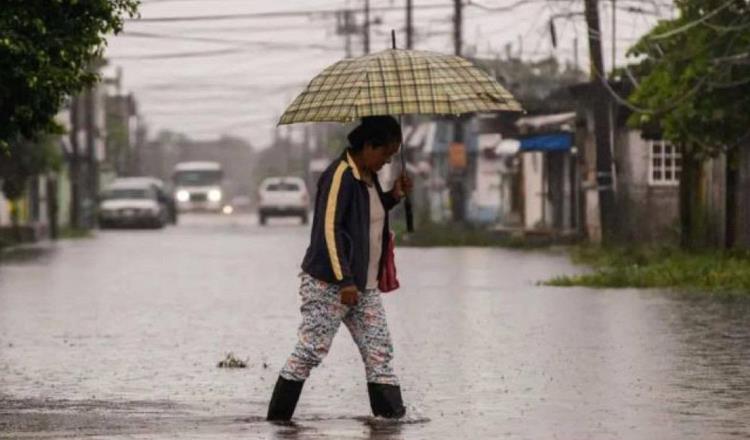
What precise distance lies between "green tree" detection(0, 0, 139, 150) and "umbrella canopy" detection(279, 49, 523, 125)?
495 centimetres

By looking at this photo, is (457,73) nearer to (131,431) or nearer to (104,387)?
(131,431)

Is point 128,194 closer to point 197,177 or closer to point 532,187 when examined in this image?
point 532,187

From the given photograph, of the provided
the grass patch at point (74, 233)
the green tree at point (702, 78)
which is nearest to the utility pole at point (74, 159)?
the grass patch at point (74, 233)

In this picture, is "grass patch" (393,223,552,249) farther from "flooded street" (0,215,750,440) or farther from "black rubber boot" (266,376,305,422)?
"black rubber boot" (266,376,305,422)

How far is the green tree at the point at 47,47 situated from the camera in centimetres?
1716

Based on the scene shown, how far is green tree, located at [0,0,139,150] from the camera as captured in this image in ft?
56.3

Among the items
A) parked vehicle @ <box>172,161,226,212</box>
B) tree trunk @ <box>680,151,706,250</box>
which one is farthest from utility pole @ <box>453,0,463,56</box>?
parked vehicle @ <box>172,161,226,212</box>

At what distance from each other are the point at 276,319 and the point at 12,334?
334cm

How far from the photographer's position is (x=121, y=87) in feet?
496

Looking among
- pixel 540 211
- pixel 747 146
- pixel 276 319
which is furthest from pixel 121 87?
pixel 276 319

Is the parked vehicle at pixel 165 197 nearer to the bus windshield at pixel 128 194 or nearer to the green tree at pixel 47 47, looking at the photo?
the bus windshield at pixel 128 194

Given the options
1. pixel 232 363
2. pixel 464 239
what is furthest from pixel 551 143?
pixel 232 363

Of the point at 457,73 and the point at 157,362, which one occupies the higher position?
the point at 457,73

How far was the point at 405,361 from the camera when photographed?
17172 mm
